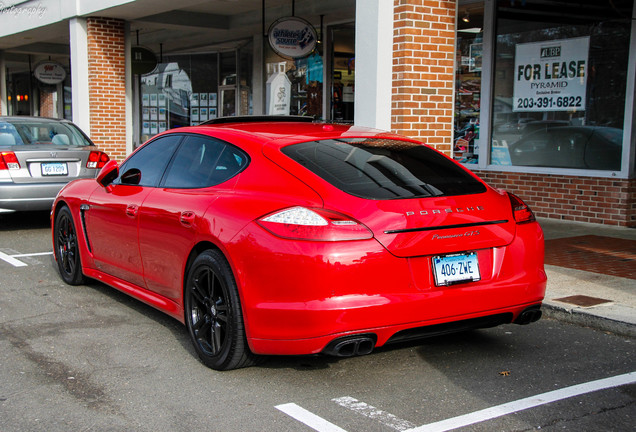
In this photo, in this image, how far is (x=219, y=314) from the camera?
4.47 m

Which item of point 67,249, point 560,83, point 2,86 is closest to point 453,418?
point 67,249

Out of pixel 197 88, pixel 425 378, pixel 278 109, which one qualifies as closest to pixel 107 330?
pixel 425 378

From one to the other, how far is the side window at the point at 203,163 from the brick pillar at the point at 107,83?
10633 millimetres

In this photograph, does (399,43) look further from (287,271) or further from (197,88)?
(197,88)

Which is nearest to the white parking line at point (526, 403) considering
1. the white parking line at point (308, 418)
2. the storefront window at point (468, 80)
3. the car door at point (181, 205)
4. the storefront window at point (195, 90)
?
the white parking line at point (308, 418)

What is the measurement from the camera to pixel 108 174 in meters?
6.06

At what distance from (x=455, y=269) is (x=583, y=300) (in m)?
2.32

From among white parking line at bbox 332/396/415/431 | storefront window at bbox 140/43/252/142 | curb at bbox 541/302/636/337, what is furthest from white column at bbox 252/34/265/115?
white parking line at bbox 332/396/415/431

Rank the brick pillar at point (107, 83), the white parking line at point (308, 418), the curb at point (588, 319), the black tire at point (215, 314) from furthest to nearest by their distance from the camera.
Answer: the brick pillar at point (107, 83) → the curb at point (588, 319) → the black tire at point (215, 314) → the white parking line at point (308, 418)

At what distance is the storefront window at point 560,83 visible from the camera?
402 inches

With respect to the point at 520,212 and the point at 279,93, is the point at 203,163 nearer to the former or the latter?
the point at 520,212

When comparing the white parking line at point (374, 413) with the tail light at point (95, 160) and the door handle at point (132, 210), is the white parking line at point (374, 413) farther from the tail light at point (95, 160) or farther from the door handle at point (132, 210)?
the tail light at point (95, 160)

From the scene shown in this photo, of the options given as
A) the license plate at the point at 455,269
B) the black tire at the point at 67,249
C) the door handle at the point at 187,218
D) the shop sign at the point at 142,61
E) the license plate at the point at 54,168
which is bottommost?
the black tire at the point at 67,249

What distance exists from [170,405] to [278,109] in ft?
43.9
